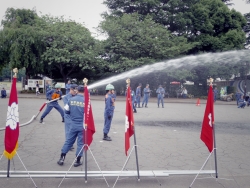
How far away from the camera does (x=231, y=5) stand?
4034 cm

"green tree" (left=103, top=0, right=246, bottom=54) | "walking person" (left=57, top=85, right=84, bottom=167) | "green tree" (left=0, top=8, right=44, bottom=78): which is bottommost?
"walking person" (left=57, top=85, right=84, bottom=167)

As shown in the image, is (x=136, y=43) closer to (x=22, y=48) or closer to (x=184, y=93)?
(x=184, y=93)

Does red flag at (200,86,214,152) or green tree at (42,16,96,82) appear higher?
green tree at (42,16,96,82)

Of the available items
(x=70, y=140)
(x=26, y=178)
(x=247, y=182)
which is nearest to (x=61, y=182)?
(x=26, y=178)

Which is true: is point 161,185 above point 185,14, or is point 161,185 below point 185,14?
below

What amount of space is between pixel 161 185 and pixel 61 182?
1.92 m

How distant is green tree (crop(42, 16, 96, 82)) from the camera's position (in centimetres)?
3092

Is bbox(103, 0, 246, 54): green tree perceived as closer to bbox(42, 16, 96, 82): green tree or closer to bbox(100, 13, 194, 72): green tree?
bbox(100, 13, 194, 72): green tree

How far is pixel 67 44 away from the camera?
1236 inches

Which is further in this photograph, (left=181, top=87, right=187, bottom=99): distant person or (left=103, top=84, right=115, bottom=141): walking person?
(left=181, top=87, right=187, bottom=99): distant person

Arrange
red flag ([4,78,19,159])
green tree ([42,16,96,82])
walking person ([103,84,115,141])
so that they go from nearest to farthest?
red flag ([4,78,19,159])
walking person ([103,84,115,141])
green tree ([42,16,96,82])

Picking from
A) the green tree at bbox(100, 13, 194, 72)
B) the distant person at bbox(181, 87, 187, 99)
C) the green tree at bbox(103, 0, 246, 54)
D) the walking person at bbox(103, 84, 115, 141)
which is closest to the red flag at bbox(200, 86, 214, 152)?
the walking person at bbox(103, 84, 115, 141)

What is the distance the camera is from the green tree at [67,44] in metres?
30.9

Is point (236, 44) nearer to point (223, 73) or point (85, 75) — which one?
point (223, 73)
